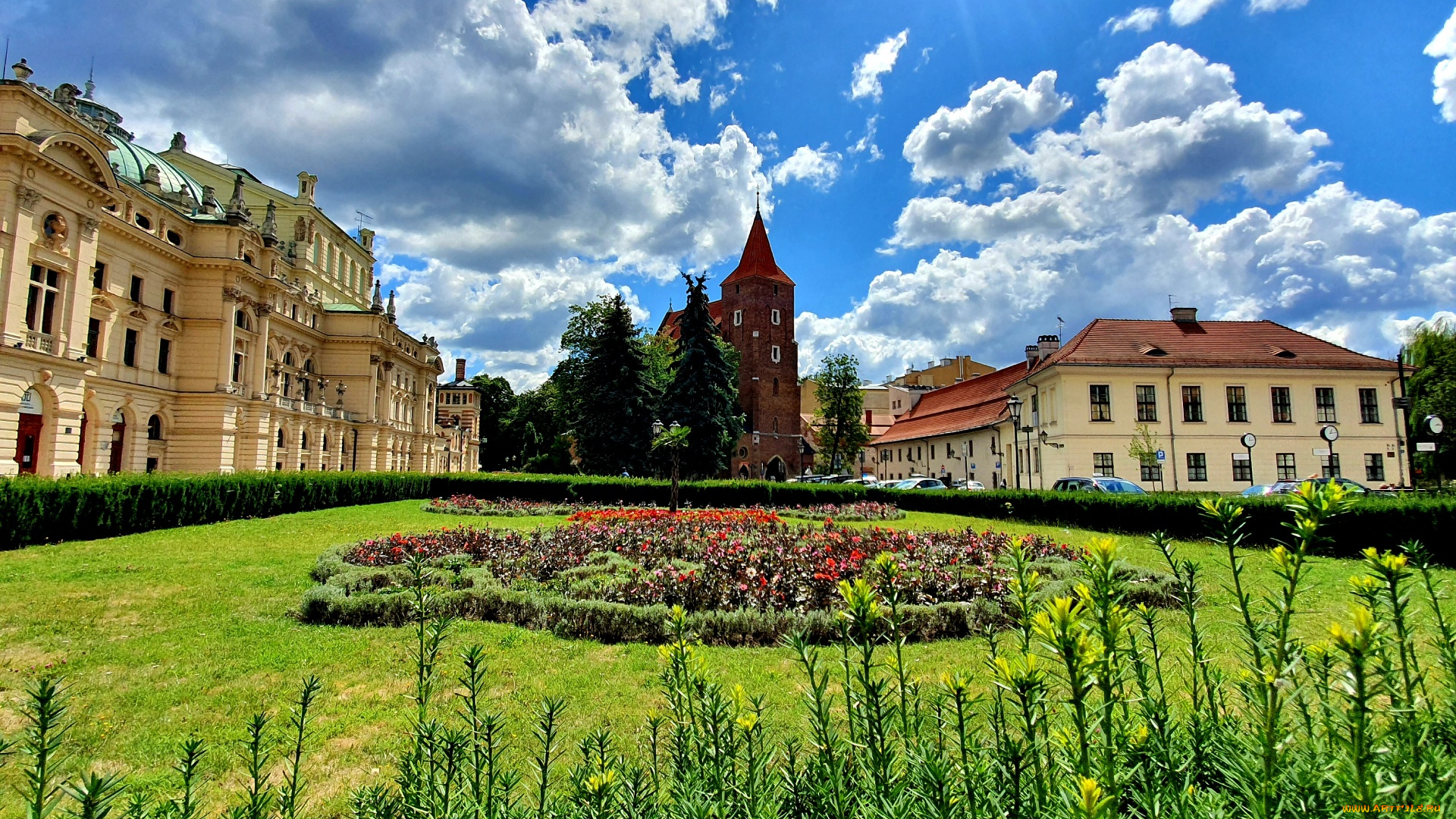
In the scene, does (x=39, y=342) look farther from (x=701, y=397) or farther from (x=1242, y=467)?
(x=1242, y=467)

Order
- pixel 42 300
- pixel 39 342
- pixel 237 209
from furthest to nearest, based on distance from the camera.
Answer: pixel 237 209 < pixel 42 300 < pixel 39 342

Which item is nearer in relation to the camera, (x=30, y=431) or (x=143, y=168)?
(x=30, y=431)

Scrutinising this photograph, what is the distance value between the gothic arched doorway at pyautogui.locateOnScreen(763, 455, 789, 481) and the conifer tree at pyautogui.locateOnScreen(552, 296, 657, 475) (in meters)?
21.2

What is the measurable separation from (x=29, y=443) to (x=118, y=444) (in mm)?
7735

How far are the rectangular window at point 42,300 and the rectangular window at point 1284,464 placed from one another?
5061 centimetres

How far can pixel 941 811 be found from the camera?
1376 mm

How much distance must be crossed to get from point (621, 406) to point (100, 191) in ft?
79.5

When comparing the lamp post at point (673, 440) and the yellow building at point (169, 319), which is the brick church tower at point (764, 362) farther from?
the lamp post at point (673, 440)

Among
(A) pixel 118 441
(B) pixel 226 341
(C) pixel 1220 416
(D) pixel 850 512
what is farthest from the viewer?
(B) pixel 226 341

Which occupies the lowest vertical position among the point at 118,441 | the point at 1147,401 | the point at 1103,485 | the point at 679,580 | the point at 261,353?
the point at 679,580

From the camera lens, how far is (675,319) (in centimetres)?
7238

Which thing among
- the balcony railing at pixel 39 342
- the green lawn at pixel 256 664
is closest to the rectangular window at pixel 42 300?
the balcony railing at pixel 39 342

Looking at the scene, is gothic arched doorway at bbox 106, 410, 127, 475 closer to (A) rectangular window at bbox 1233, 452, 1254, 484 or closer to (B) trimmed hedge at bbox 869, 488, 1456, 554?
(B) trimmed hedge at bbox 869, 488, 1456, 554

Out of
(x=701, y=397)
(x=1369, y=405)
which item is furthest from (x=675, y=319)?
(x=1369, y=405)
